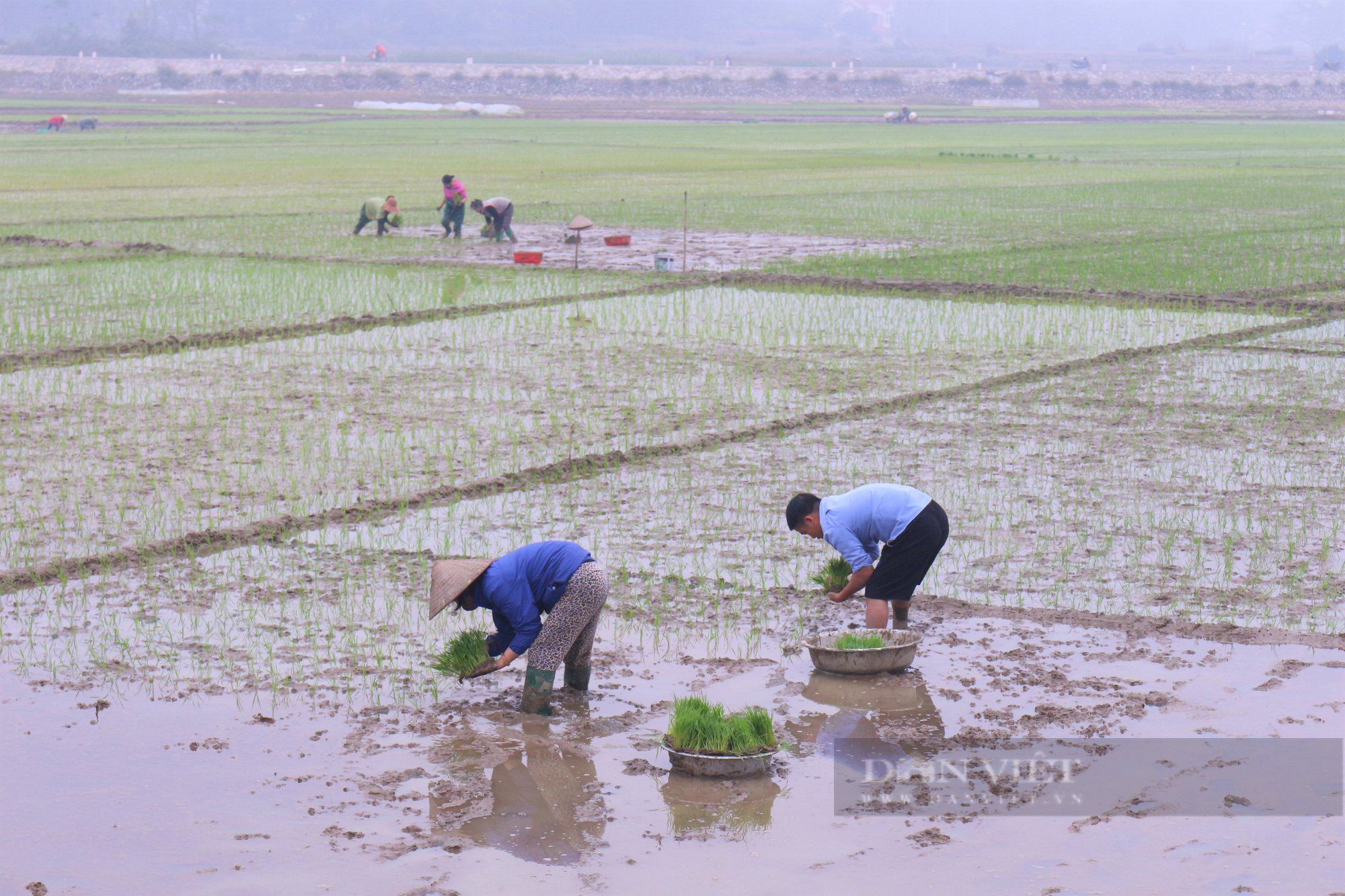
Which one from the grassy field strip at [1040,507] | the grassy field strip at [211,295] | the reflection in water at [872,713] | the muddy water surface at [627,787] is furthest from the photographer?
the grassy field strip at [211,295]

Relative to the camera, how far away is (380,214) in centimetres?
2084

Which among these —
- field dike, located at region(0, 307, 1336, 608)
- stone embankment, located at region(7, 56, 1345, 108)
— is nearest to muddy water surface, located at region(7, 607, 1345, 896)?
field dike, located at region(0, 307, 1336, 608)

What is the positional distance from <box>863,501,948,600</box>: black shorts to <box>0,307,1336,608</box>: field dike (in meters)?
2.92

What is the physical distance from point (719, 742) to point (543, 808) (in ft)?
1.90

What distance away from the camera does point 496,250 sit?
19328 millimetres

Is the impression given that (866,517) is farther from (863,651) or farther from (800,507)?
(863,651)

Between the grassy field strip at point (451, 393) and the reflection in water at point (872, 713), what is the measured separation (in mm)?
3399

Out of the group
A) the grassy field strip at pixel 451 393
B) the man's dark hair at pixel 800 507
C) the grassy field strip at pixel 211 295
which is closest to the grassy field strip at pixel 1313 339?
the grassy field strip at pixel 451 393

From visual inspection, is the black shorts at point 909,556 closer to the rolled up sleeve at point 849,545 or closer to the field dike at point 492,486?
the rolled up sleeve at point 849,545

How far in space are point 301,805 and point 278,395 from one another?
20.8 ft

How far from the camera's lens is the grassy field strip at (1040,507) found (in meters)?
6.31

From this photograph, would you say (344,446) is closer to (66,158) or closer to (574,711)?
(574,711)

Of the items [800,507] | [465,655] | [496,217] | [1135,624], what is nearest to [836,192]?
[496,217]

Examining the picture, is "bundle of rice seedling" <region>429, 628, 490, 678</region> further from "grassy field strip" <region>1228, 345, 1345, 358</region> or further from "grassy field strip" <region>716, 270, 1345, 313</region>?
"grassy field strip" <region>716, 270, 1345, 313</region>
